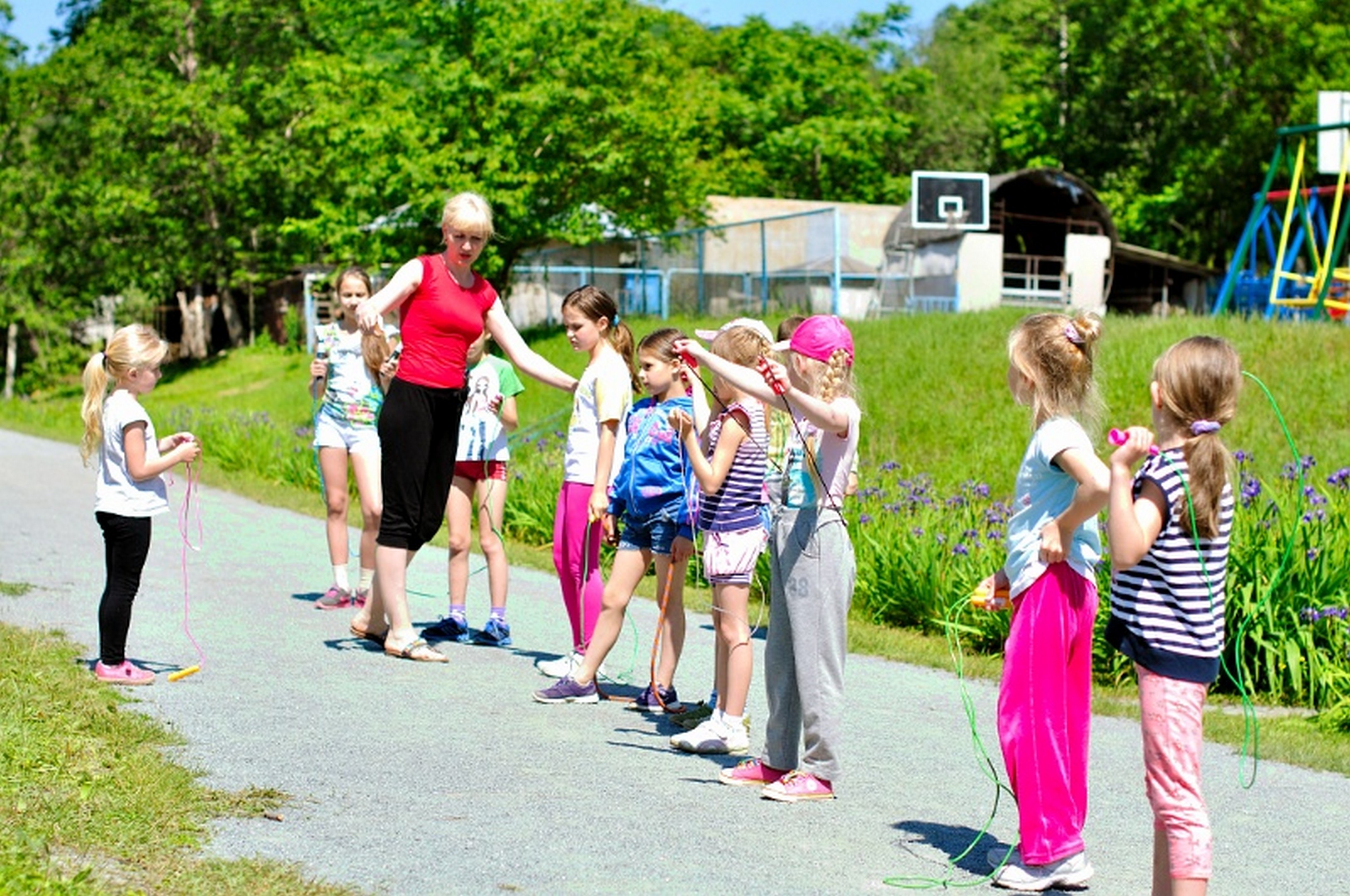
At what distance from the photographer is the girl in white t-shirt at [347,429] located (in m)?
8.98

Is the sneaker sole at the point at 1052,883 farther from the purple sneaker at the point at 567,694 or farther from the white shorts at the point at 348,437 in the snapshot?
the white shorts at the point at 348,437

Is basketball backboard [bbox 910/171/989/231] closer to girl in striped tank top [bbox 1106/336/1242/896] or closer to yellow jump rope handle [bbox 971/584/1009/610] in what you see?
yellow jump rope handle [bbox 971/584/1009/610]

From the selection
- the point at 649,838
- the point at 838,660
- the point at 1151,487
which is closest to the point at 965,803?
the point at 838,660

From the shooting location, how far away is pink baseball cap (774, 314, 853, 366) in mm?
5340

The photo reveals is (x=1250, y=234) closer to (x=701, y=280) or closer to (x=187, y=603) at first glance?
(x=701, y=280)

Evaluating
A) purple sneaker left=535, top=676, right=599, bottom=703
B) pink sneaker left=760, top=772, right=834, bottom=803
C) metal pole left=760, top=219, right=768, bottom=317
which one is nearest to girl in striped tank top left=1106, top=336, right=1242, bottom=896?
pink sneaker left=760, top=772, right=834, bottom=803

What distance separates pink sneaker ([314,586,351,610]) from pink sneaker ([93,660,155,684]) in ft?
7.59

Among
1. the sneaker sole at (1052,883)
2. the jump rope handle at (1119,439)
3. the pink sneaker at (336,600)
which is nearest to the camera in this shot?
the jump rope handle at (1119,439)

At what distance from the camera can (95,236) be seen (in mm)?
46250

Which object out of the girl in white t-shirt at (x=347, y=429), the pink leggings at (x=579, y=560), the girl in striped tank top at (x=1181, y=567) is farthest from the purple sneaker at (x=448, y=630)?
the girl in striped tank top at (x=1181, y=567)

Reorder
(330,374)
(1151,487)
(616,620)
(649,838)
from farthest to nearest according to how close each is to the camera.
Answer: (330,374) → (616,620) → (649,838) → (1151,487)

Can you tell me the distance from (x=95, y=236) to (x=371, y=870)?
1776 inches

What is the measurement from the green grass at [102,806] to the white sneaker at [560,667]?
1921mm

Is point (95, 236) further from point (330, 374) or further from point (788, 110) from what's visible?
point (330, 374)
